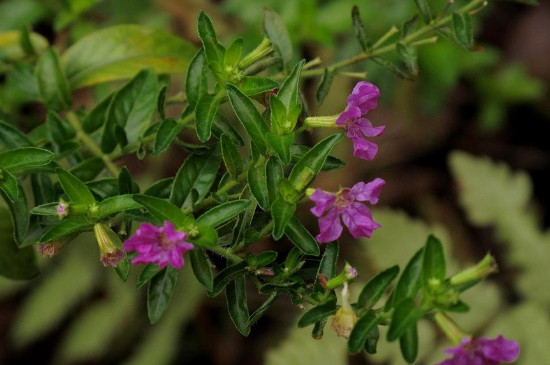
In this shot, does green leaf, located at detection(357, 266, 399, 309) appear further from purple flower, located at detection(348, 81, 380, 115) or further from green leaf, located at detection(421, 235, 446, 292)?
purple flower, located at detection(348, 81, 380, 115)

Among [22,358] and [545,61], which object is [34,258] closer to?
[22,358]

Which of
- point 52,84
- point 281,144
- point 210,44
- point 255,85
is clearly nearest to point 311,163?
point 281,144

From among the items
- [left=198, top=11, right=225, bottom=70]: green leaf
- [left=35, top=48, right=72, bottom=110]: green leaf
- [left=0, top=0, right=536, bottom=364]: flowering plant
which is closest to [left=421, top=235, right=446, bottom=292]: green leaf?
[left=0, top=0, right=536, bottom=364]: flowering plant

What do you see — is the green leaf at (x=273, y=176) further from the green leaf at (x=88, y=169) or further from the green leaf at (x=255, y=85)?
the green leaf at (x=88, y=169)

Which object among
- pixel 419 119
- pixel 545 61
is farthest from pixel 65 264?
pixel 545 61

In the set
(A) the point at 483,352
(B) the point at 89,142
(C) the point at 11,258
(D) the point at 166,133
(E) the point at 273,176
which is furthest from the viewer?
(B) the point at 89,142

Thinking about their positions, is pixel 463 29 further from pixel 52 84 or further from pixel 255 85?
pixel 52 84
